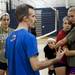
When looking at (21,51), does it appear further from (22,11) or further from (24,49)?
(22,11)

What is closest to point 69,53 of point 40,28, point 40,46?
point 40,46

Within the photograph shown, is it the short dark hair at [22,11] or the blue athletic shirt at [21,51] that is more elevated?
the short dark hair at [22,11]

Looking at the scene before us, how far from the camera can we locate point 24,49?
2.84 metres

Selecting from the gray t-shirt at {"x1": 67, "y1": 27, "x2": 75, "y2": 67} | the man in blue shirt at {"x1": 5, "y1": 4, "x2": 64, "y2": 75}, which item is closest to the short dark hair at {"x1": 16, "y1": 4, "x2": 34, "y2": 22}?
the man in blue shirt at {"x1": 5, "y1": 4, "x2": 64, "y2": 75}

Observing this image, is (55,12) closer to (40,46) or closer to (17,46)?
(40,46)

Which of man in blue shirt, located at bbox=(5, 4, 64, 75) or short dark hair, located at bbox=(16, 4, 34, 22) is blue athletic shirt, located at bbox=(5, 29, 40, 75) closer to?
man in blue shirt, located at bbox=(5, 4, 64, 75)

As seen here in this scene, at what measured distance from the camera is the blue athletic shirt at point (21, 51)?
280 cm

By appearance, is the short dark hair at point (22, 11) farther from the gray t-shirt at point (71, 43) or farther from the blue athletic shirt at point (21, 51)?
the gray t-shirt at point (71, 43)

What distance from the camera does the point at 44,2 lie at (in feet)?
34.4

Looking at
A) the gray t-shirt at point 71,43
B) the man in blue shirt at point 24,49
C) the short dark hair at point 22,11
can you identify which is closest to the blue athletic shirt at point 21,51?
the man in blue shirt at point 24,49

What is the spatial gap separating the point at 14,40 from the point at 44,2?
302 inches

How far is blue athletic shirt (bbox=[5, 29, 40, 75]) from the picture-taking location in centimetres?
280

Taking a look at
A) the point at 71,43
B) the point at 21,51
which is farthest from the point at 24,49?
the point at 71,43

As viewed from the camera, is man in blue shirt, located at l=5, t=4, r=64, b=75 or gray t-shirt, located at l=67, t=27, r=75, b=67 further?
gray t-shirt, located at l=67, t=27, r=75, b=67
